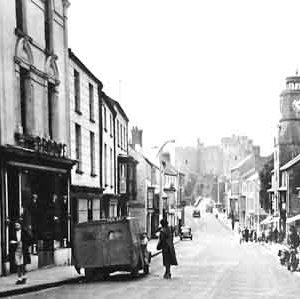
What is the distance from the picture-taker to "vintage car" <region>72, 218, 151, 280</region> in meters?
17.8

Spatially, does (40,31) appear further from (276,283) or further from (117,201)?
(117,201)

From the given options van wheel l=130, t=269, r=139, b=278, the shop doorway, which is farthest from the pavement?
van wheel l=130, t=269, r=139, b=278

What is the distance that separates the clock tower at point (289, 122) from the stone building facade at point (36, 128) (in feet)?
153

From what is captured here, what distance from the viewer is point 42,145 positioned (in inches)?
832

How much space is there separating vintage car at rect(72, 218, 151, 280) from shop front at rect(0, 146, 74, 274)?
1968 mm

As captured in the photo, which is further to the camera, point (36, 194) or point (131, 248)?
point (36, 194)

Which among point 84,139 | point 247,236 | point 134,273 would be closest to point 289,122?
point 247,236

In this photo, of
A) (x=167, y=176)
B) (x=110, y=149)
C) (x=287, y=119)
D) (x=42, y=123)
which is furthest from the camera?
(x=167, y=176)

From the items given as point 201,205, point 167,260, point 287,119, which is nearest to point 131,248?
point 167,260

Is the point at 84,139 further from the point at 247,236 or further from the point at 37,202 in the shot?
the point at 247,236

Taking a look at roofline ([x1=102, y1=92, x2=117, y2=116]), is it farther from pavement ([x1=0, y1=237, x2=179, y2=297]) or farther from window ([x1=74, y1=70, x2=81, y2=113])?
pavement ([x1=0, y1=237, x2=179, y2=297])

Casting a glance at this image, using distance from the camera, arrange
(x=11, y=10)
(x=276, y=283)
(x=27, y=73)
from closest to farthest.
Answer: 1. (x=276, y=283)
2. (x=11, y=10)
3. (x=27, y=73)

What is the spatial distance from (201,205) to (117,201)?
114 m

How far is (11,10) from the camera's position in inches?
756
